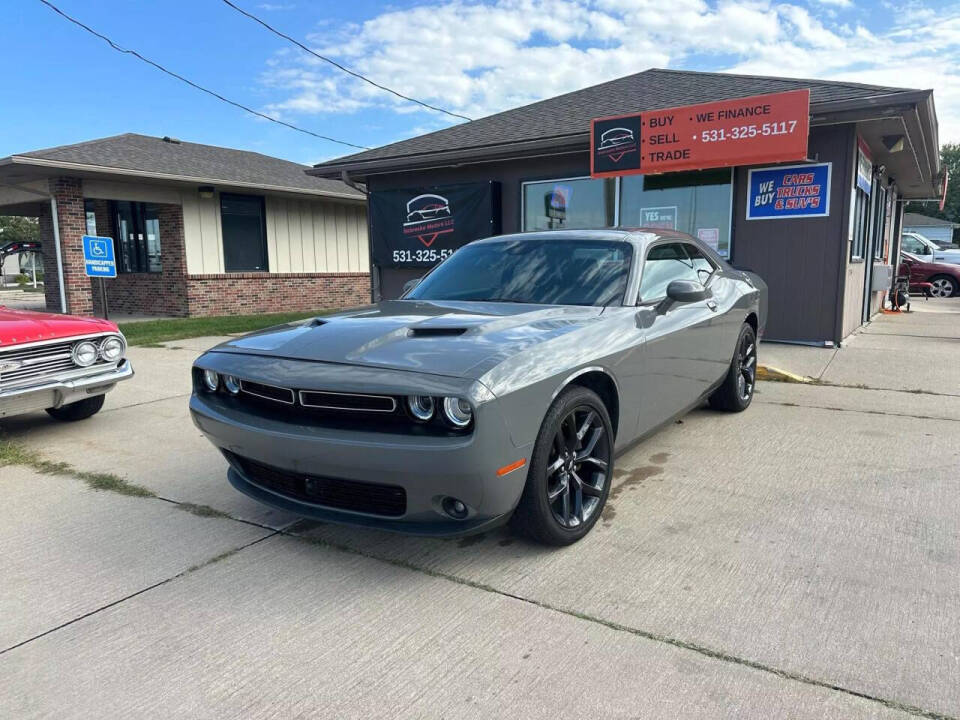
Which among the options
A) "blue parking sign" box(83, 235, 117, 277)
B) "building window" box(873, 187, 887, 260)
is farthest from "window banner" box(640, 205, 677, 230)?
"blue parking sign" box(83, 235, 117, 277)

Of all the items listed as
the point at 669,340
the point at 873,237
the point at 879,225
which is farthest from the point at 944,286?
the point at 669,340

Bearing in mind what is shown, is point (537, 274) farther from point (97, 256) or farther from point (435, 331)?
point (97, 256)

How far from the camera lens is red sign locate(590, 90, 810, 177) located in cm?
799

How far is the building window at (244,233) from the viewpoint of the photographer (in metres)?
16.3

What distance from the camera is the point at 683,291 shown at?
12.2 feet

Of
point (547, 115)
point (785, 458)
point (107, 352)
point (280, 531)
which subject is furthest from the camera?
point (547, 115)

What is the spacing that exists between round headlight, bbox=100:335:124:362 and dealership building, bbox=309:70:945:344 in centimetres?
627

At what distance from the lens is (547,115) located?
11.3 meters

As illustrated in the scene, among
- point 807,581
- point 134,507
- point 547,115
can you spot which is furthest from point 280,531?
point 547,115

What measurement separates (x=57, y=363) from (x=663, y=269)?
4354mm

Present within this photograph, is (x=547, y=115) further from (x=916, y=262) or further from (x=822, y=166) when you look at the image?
(x=916, y=262)

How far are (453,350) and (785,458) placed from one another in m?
2.68

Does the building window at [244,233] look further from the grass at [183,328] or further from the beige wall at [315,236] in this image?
the grass at [183,328]

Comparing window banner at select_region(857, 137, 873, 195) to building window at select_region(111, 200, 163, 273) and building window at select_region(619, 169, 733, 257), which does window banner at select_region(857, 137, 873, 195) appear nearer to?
building window at select_region(619, 169, 733, 257)
